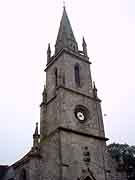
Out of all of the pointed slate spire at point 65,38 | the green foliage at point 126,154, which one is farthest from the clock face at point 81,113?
the green foliage at point 126,154

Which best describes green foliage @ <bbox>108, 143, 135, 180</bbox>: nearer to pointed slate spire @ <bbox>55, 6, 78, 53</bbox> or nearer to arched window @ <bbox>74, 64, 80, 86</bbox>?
arched window @ <bbox>74, 64, 80, 86</bbox>

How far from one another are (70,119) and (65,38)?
1252cm

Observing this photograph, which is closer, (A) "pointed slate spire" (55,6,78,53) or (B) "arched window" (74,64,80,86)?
(B) "arched window" (74,64,80,86)

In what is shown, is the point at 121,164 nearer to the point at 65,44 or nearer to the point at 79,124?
the point at 79,124

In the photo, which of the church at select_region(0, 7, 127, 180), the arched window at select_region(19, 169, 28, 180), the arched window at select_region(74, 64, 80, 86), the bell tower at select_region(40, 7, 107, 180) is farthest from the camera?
the arched window at select_region(74, 64, 80, 86)


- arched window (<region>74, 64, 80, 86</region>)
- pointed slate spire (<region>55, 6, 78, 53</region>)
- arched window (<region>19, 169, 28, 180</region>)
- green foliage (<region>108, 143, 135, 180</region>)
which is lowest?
arched window (<region>19, 169, 28, 180</region>)

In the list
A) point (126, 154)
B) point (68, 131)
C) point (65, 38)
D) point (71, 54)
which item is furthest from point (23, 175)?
point (126, 154)

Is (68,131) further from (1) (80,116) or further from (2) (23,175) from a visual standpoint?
(2) (23,175)

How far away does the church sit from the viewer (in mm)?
23300

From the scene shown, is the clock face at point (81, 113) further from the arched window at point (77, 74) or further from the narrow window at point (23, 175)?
the narrow window at point (23, 175)

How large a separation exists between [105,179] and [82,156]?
123 inches

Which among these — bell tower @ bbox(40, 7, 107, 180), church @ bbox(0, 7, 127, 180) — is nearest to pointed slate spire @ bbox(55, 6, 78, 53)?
bell tower @ bbox(40, 7, 107, 180)

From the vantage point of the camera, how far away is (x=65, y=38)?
113 feet

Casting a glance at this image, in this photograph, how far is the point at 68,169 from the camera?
23156 millimetres
